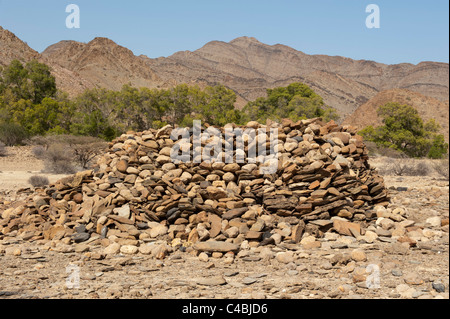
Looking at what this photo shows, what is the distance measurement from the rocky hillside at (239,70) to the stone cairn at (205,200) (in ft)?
152

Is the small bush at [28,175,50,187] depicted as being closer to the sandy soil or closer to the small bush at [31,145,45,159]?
the sandy soil

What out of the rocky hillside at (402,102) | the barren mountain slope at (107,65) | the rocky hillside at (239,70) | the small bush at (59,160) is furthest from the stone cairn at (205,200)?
the barren mountain slope at (107,65)

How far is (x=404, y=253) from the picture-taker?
→ 550 cm

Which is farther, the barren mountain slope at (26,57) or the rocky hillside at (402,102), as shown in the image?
the barren mountain slope at (26,57)

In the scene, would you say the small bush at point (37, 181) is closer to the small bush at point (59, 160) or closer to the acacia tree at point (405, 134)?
the small bush at point (59, 160)

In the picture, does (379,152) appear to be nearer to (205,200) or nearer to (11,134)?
(205,200)

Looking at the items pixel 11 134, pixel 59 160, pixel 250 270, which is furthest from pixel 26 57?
pixel 250 270

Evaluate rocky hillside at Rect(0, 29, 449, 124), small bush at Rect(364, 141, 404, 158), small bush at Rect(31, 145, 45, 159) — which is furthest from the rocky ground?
rocky hillside at Rect(0, 29, 449, 124)

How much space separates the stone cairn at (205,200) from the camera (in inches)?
244

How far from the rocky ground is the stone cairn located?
0.89 ft

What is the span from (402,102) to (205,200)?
1965 inches

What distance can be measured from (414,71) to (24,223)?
102684 mm

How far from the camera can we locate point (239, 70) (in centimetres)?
10756
